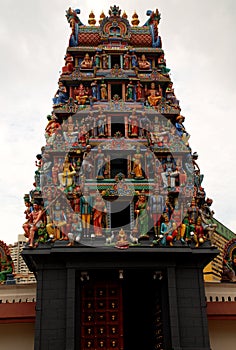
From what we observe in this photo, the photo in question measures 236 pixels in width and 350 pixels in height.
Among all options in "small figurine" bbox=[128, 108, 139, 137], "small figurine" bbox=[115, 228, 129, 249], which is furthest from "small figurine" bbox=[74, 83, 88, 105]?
"small figurine" bbox=[115, 228, 129, 249]

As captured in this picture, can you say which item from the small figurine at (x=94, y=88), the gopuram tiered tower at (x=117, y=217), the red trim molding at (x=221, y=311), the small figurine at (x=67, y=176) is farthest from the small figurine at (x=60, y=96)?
the red trim molding at (x=221, y=311)

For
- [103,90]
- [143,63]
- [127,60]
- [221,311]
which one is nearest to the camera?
[221,311]

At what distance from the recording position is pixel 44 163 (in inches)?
800

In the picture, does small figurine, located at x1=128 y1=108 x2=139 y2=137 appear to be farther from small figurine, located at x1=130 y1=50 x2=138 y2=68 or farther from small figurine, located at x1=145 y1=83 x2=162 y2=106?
small figurine, located at x1=130 y1=50 x2=138 y2=68

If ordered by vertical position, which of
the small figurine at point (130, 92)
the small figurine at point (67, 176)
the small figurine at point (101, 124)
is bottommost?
the small figurine at point (67, 176)

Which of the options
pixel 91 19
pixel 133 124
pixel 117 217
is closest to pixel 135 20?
pixel 91 19

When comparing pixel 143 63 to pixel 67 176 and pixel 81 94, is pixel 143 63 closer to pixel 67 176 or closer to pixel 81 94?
pixel 81 94

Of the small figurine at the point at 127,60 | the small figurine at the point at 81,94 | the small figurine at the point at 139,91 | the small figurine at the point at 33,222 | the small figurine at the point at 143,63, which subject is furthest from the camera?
the small figurine at the point at 143,63

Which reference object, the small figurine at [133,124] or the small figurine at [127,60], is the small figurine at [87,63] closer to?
the small figurine at [127,60]

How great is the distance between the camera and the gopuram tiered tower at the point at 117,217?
17.9m

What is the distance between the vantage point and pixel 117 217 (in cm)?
2020

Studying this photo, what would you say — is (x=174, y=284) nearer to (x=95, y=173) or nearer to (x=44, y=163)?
(x=95, y=173)

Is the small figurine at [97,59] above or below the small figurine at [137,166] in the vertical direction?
above

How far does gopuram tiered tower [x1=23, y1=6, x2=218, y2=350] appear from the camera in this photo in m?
17.9
